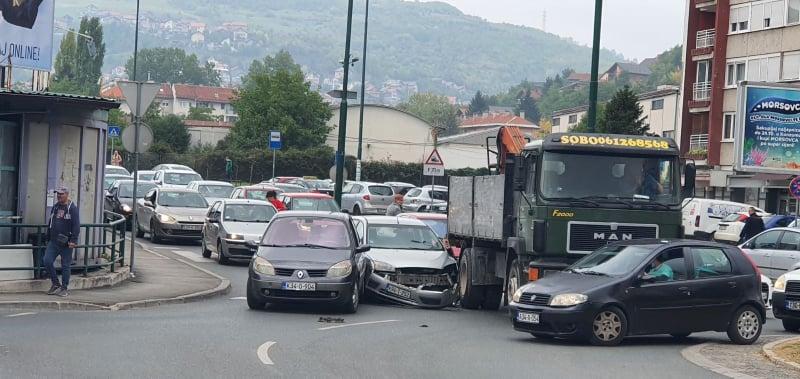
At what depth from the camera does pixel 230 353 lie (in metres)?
13.7

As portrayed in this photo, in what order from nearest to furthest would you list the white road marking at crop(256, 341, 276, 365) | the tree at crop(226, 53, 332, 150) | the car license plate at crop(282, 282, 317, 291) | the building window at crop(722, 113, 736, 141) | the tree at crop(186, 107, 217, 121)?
the white road marking at crop(256, 341, 276, 365) → the car license plate at crop(282, 282, 317, 291) → the building window at crop(722, 113, 736, 141) → the tree at crop(226, 53, 332, 150) → the tree at crop(186, 107, 217, 121)

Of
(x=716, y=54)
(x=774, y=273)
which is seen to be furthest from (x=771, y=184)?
(x=774, y=273)

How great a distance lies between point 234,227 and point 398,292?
882 centimetres

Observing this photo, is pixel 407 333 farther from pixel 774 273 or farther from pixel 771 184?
pixel 771 184

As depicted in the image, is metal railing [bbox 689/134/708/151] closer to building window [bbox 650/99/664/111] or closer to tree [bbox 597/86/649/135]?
tree [bbox 597/86/649/135]

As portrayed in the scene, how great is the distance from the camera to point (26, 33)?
91.8 ft

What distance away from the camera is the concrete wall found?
10462 cm

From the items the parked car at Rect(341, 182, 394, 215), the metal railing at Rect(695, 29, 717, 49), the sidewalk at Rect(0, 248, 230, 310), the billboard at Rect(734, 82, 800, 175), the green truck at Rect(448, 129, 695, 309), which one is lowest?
the sidewalk at Rect(0, 248, 230, 310)

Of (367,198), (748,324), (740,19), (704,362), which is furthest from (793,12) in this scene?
(704,362)

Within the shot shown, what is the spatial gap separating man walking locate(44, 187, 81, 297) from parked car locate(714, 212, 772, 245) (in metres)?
22.9

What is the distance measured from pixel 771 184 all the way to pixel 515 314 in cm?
3996

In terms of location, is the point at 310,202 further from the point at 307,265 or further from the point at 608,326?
the point at 608,326

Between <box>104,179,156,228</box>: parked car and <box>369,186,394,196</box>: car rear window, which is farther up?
<box>369,186,394,196</box>: car rear window

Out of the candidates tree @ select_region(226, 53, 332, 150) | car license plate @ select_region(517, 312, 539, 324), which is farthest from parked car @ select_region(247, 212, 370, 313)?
tree @ select_region(226, 53, 332, 150)
